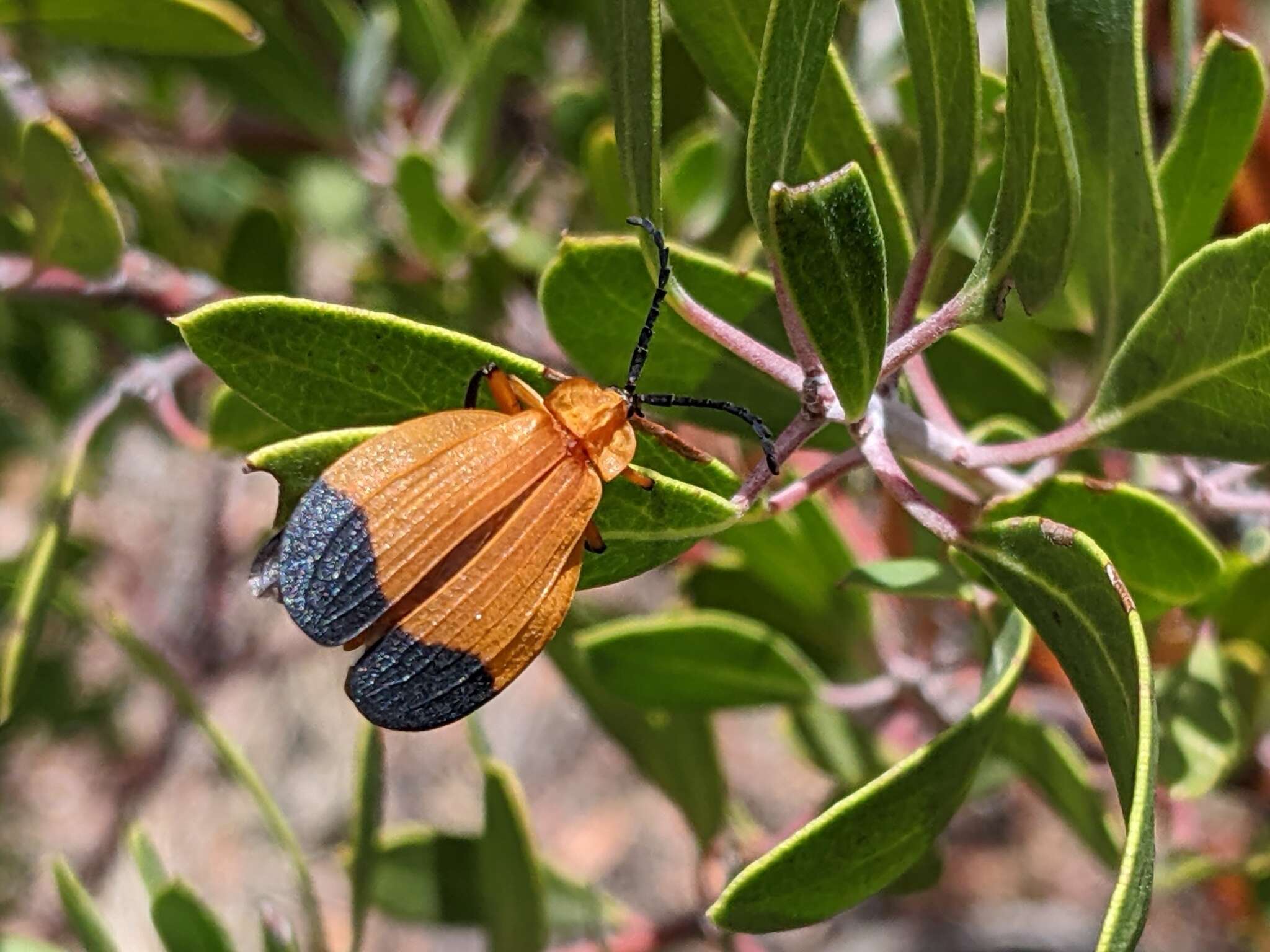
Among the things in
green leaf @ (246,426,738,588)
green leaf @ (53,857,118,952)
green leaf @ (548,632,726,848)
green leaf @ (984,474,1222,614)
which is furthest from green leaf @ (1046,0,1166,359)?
green leaf @ (53,857,118,952)

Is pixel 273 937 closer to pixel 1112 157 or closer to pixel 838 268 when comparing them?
pixel 838 268

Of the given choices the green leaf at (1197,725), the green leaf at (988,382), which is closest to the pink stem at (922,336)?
the green leaf at (988,382)

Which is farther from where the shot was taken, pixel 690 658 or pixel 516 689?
pixel 516 689

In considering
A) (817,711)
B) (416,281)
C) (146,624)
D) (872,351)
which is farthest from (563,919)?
(146,624)

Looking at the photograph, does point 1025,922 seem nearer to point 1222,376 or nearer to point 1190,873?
point 1190,873

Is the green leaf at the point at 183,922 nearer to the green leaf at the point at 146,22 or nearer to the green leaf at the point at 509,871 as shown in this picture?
the green leaf at the point at 509,871
